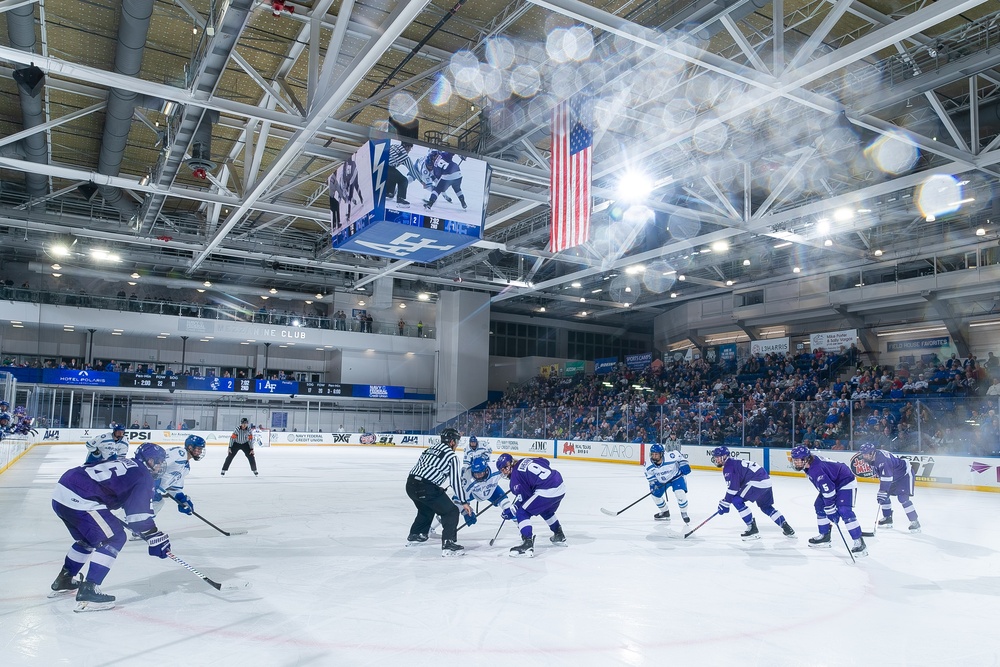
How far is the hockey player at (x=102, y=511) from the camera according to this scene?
511cm

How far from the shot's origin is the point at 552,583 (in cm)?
625

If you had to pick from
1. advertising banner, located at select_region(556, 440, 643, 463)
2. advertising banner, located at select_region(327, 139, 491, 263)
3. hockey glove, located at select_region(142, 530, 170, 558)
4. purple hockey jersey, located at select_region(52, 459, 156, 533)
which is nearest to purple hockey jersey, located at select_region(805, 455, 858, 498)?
hockey glove, located at select_region(142, 530, 170, 558)

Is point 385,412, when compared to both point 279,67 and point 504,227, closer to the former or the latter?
point 504,227

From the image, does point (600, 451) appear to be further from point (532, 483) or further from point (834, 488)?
point (532, 483)

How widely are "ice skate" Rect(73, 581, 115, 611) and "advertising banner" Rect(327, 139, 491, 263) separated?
9313mm

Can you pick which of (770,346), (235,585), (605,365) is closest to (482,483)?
(235,585)

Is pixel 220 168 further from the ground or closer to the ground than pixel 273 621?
further from the ground

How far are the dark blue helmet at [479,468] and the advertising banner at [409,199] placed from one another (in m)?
6.83

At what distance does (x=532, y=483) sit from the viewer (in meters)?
7.72

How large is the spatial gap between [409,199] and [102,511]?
31.1 ft

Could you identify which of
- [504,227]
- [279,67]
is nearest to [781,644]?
[279,67]

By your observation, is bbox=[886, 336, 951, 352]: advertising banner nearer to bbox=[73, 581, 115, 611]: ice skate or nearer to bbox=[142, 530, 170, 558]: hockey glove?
bbox=[142, 530, 170, 558]: hockey glove

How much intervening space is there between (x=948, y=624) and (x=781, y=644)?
1530 millimetres

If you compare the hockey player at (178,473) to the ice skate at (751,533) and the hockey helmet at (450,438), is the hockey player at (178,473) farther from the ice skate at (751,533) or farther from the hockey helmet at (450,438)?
the ice skate at (751,533)
